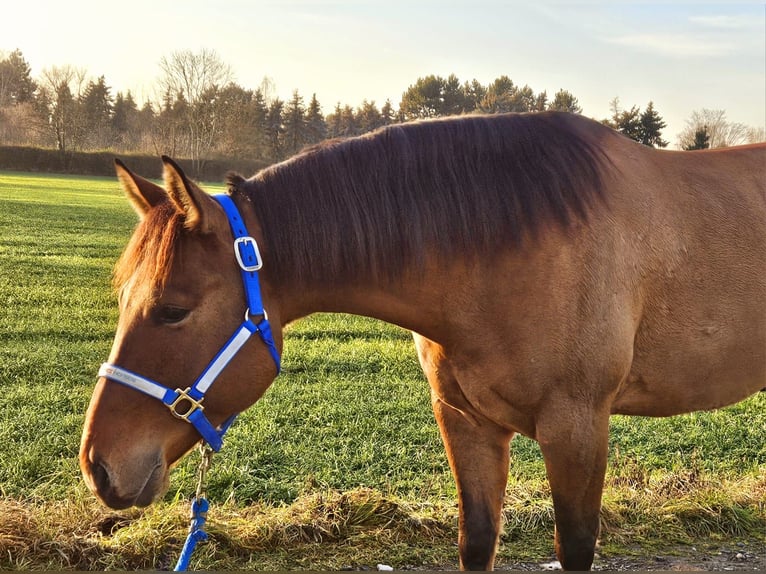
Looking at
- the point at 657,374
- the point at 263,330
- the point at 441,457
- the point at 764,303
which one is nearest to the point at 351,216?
the point at 263,330

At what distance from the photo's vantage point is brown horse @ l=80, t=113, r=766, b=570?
2.01 meters

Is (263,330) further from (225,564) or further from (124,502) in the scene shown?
(225,564)

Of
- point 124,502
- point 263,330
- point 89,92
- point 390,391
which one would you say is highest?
point 89,92

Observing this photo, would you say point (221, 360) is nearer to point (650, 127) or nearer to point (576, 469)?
→ point (576, 469)

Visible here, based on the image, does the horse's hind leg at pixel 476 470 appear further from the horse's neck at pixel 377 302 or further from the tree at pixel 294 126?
the tree at pixel 294 126

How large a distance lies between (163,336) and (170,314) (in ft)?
0.25

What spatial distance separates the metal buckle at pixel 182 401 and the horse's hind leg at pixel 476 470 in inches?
42.0

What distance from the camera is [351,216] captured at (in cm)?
225

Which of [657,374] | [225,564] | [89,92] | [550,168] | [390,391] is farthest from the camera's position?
[89,92]

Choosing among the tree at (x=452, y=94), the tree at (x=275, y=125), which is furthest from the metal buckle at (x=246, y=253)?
the tree at (x=275, y=125)

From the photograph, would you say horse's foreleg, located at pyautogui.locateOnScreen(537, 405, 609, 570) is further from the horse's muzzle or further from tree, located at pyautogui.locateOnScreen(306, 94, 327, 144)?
tree, located at pyautogui.locateOnScreen(306, 94, 327, 144)

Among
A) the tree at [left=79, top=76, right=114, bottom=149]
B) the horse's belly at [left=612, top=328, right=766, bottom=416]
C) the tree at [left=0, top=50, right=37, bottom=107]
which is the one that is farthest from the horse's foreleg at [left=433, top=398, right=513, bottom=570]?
the tree at [left=79, top=76, right=114, bottom=149]

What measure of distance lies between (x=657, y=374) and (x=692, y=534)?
5.98 ft

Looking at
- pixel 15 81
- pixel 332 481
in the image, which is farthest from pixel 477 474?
pixel 15 81
